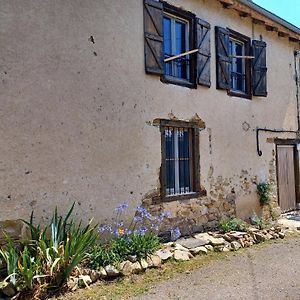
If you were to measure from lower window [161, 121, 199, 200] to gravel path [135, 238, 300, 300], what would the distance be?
178cm

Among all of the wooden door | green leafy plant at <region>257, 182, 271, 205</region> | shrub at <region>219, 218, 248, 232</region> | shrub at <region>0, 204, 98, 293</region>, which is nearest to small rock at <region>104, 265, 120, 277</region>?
shrub at <region>0, 204, 98, 293</region>

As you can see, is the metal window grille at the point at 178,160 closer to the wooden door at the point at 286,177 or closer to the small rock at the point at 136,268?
the small rock at the point at 136,268

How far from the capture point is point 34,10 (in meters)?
5.26

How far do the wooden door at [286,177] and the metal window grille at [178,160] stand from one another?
3.92 meters

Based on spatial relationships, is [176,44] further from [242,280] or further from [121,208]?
[242,280]

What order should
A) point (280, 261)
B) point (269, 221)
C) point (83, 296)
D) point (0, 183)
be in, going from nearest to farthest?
1. point (83, 296)
2. point (0, 183)
3. point (280, 261)
4. point (269, 221)

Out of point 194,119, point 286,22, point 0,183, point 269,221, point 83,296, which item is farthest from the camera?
point 286,22

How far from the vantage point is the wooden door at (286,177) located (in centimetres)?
1032

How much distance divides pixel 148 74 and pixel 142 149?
4.84 ft

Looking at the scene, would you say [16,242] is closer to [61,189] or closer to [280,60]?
[61,189]

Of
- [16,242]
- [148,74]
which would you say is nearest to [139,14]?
[148,74]

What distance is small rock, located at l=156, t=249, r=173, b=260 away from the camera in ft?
18.8

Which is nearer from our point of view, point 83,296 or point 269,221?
point 83,296

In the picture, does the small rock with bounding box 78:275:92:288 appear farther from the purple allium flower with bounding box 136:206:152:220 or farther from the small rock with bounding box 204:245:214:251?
the small rock with bounding box 204:245:214:251
